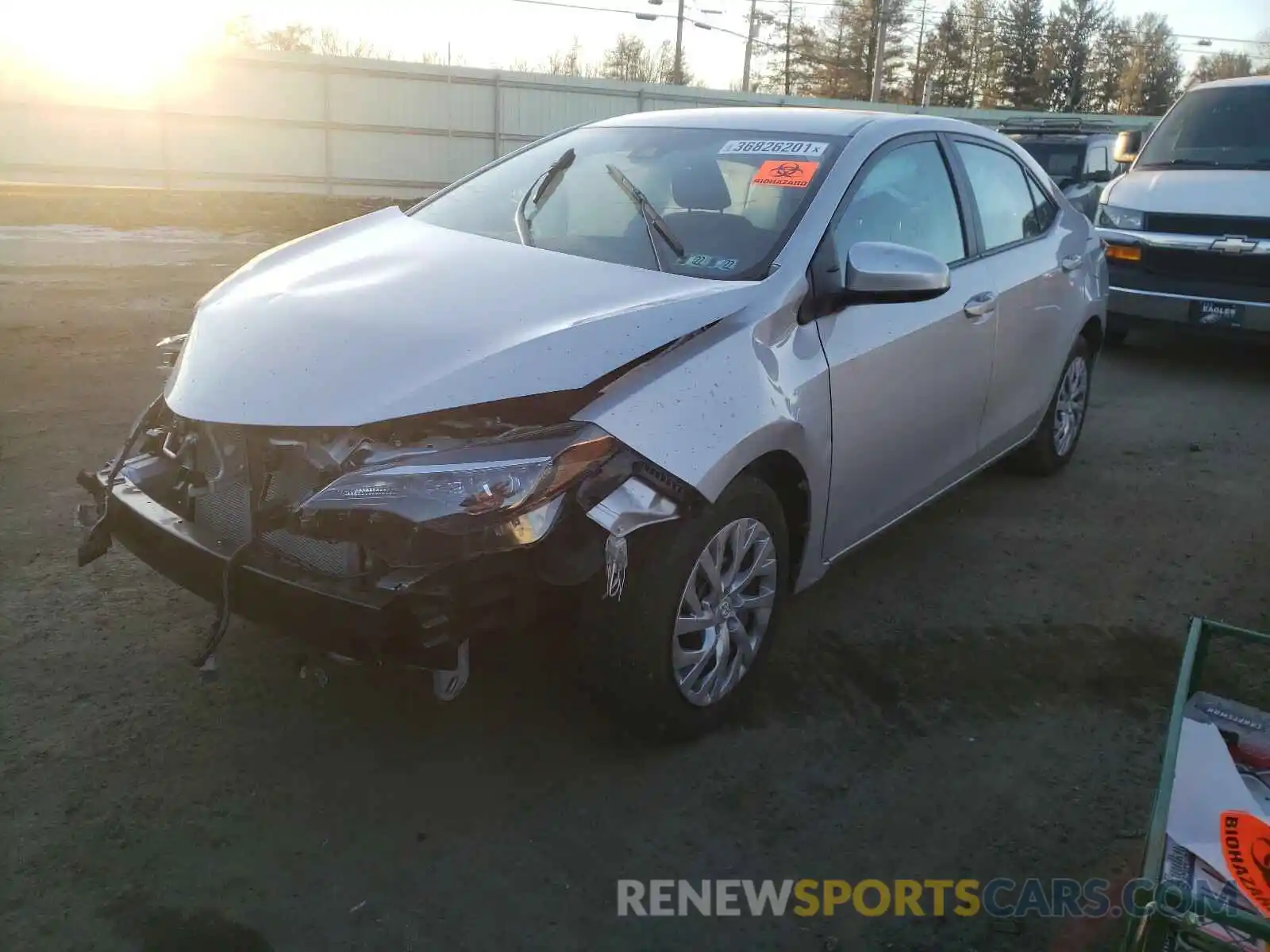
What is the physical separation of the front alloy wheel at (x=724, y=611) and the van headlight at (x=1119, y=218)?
21.8ft

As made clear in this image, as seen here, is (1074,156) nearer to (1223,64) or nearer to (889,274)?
(889,274)

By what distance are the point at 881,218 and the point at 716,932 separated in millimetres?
2438

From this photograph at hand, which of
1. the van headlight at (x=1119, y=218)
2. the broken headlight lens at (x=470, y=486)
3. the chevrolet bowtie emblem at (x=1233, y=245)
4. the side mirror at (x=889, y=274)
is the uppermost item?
the side mirror at (x=889, y=274)

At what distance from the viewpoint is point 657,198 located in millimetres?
3834

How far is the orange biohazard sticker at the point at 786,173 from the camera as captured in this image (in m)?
3.67

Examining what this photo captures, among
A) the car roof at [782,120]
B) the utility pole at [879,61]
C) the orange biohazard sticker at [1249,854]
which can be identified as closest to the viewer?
the orange biohazard sticker at [1249,854]

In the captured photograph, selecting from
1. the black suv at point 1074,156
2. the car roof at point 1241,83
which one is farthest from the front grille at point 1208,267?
the black suv at point 1074,156

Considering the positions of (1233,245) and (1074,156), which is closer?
(1233,245)

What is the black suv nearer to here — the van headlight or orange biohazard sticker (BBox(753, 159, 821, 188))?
the van headlight

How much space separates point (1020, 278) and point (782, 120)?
131cm

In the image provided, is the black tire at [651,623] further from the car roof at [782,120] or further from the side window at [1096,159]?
the side window at [1096,159]

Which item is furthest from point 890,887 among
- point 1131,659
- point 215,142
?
point 215,142

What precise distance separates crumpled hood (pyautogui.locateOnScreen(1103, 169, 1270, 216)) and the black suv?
4214mm

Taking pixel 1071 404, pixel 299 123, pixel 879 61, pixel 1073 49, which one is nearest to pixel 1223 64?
pixel 1073 49
